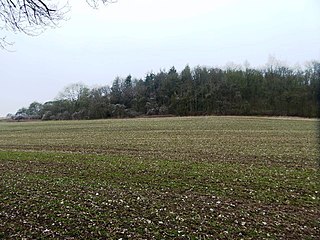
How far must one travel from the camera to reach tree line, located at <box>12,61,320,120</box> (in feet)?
195

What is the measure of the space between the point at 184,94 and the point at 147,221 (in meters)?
65.6

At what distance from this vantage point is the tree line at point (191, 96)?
59.4 m

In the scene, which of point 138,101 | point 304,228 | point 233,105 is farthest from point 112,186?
point 138,101

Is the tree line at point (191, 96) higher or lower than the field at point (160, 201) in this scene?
higher

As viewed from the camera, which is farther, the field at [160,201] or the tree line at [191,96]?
the tree line at [191,96]

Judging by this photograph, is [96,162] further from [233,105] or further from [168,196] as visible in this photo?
[233,105]

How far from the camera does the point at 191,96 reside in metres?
69.7

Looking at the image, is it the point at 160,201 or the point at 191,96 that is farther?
the point at 191,96

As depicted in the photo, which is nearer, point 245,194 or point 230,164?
point 245,194

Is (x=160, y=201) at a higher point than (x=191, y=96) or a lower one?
lower

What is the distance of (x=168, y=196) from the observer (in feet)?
25.1

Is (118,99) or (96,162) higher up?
(118,99)

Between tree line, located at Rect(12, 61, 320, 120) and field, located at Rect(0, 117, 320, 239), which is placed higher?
tree line, located at Rect(12, 61, 320, 120)

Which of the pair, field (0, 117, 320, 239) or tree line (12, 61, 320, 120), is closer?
field (0, 117, 320, 239)
